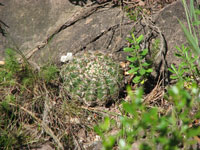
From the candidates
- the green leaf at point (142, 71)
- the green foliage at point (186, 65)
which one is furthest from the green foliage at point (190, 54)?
the green leaf at point (142, 71)

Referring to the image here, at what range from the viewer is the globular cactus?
2846 millimetres

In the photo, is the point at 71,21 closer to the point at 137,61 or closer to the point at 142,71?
the point at 137,61

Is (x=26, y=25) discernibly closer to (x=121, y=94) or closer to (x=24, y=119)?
(x=24, y=119)

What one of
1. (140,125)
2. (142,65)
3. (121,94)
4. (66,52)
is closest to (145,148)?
(140,125)

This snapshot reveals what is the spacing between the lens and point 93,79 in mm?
2824

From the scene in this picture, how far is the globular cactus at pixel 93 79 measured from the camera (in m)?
2.85

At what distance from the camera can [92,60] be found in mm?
2945

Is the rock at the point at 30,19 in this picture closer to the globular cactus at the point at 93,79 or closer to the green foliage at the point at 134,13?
the green foliage at the point at 134,13


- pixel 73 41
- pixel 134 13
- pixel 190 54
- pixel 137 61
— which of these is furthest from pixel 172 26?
pixel 73 41

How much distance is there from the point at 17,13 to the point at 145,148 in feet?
11.1

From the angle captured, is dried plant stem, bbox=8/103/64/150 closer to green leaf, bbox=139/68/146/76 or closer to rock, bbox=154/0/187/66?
green leaf, bbox=139/68/146/76

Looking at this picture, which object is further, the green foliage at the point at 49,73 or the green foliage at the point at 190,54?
the green foliage at the point at 49,73

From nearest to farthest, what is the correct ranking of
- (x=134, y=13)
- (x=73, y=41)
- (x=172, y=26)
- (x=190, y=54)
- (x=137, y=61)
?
(x=190, y=54) < (x=137, y=61) < (x=172, y=26) < (x=73, y=41) < (x=134, y=13)

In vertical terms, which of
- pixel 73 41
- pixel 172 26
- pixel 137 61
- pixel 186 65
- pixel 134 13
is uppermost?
pixel 134 13
